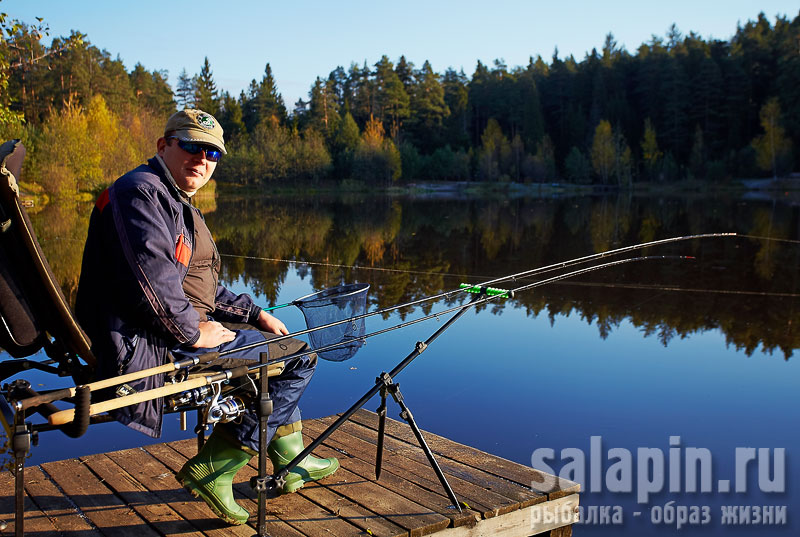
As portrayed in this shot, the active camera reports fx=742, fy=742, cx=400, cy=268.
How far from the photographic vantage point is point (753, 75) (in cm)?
7812

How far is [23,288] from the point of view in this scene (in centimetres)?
254

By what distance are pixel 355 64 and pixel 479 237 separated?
2928 inches

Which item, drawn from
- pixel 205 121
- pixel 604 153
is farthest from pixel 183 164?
pixel 604 153

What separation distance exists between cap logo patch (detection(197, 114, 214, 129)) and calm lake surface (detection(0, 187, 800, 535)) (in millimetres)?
3072

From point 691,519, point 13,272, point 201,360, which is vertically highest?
point 13,272

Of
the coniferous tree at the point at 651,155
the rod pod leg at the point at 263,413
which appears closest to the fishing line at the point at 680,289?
the rod pod leg at the point at 263,413

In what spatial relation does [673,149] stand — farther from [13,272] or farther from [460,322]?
[13,272]

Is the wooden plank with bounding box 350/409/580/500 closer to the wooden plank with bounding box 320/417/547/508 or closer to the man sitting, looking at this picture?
the wooden plank with bounding box 320/417/547/508

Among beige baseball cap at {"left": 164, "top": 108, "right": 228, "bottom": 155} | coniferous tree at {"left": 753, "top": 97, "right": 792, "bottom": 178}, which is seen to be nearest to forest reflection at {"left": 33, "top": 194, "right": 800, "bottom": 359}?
beige baseball cap at {"left": 164, "top": 108, "right": 228, "bottom": 155}

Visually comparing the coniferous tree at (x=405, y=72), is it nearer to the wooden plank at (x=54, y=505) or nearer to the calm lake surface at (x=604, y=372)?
the calm lake surface at (x=604, y=372)

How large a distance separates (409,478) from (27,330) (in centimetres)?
202

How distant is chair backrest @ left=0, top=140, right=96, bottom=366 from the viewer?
2389 mm

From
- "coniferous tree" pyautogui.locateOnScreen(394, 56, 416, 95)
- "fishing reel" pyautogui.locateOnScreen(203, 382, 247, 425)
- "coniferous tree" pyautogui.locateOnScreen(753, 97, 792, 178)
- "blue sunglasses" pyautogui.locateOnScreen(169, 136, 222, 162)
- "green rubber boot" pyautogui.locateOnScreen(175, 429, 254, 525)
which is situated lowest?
"green rubber boot" pyautogui.locateOnScreen(175, 429, 254, 525)

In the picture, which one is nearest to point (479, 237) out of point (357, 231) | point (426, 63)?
point (357, 231)
